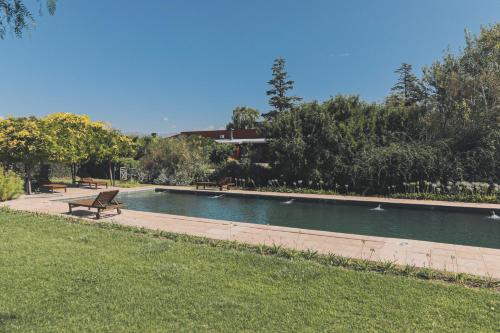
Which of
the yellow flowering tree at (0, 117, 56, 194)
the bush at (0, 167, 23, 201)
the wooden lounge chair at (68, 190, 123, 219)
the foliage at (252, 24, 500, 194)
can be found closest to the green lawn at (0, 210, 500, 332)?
the wooden lounge chair at (68, 190, 123, 219)

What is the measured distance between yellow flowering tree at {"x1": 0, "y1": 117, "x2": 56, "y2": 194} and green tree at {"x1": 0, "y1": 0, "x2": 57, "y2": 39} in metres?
13.0

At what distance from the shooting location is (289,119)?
17516mm

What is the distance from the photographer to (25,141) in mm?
13977

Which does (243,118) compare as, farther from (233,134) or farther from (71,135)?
(71,135)

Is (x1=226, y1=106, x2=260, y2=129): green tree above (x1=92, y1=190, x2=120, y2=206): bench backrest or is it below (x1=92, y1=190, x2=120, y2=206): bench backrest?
above

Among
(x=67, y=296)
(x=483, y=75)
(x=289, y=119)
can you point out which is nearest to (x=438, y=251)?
(x=67, y=296)

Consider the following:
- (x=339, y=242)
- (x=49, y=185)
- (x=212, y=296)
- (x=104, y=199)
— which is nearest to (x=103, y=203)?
Answer: (x=104, y=199)

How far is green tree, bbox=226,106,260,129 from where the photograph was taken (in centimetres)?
6538

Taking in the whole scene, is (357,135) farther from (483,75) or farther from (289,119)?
(483,75)

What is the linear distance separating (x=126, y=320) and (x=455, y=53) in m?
21.3

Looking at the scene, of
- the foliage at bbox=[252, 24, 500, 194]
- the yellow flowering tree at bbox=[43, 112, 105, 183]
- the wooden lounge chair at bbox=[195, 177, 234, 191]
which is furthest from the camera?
the wooden lounge chair at bbox=[195, 177, 234, 191]

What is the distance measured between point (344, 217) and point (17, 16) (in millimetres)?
10363

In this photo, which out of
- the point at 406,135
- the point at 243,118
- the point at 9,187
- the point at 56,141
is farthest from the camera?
the point at 243,118

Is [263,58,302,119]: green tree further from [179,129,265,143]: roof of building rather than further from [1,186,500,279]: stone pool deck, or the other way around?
[1,186,500,279]: stone pool deck
